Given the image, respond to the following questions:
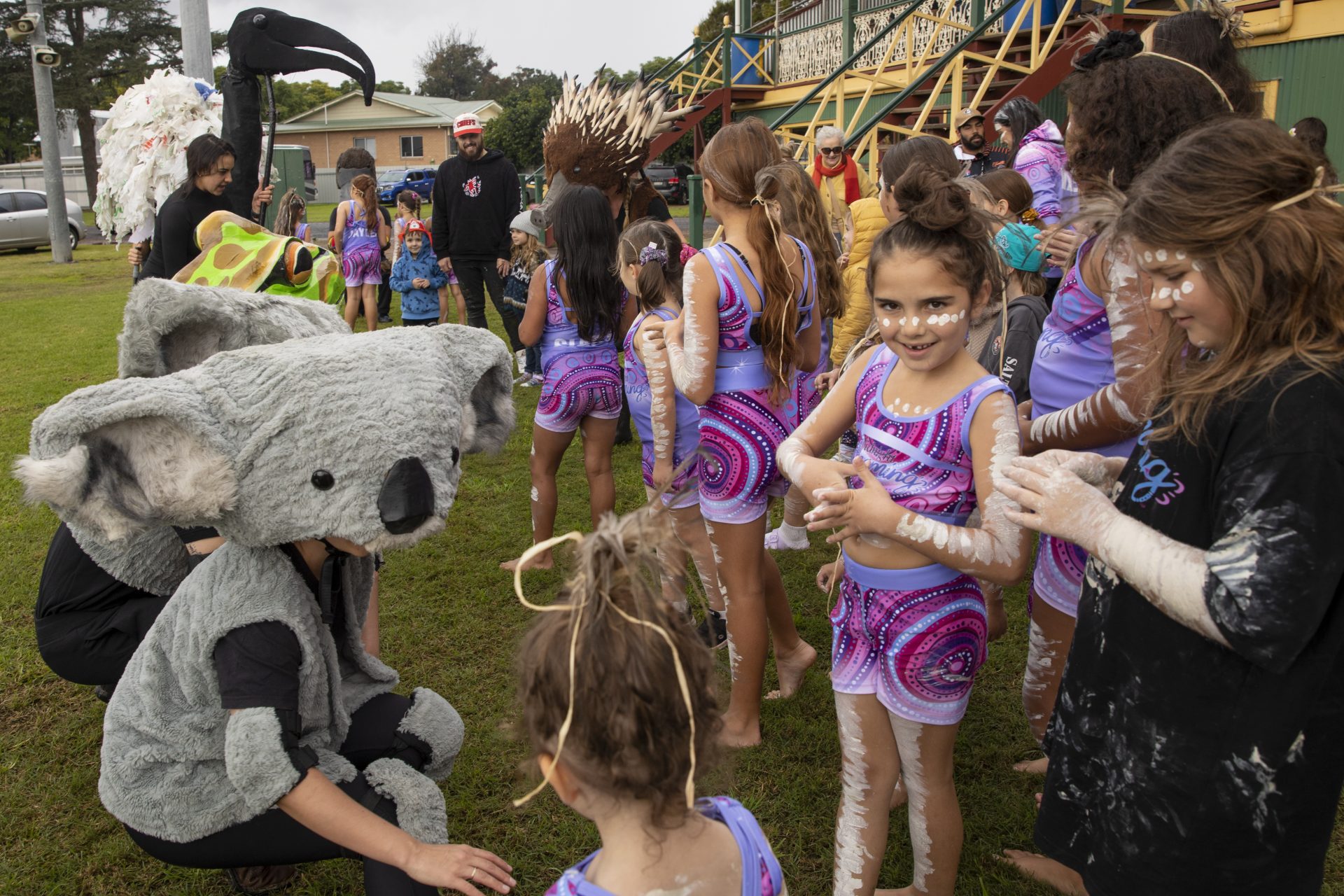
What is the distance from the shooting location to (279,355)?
1977 millimetres

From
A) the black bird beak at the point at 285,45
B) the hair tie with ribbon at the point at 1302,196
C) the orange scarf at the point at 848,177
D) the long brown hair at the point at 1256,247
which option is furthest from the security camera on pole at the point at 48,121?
the hair tie with ribbon at the point at 1302,196

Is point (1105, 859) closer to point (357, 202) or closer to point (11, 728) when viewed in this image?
point (11, 728)

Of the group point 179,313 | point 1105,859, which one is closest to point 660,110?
point 179,313

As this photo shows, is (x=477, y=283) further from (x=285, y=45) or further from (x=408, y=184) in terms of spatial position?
(x=408, y=184)

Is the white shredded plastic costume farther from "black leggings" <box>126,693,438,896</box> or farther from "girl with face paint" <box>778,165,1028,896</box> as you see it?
"girl with face paint" <box>778,165,1028,896</box>

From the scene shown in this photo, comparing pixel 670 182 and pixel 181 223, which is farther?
pixel 670 182

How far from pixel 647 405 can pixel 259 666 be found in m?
2.17

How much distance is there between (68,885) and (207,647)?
134 cm

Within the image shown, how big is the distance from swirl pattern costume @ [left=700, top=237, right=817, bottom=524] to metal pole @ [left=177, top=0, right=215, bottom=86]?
762 centimetres

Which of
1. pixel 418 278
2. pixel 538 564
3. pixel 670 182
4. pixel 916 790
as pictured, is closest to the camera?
pixel 916 790

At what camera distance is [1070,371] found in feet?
8.52

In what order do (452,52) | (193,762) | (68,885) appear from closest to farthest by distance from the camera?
A: (193,762) < (68,885) < (452,52)

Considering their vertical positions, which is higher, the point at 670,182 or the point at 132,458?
the point at 670,182

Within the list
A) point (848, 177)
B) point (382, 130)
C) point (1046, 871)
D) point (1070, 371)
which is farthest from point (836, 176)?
point (382, 130)
